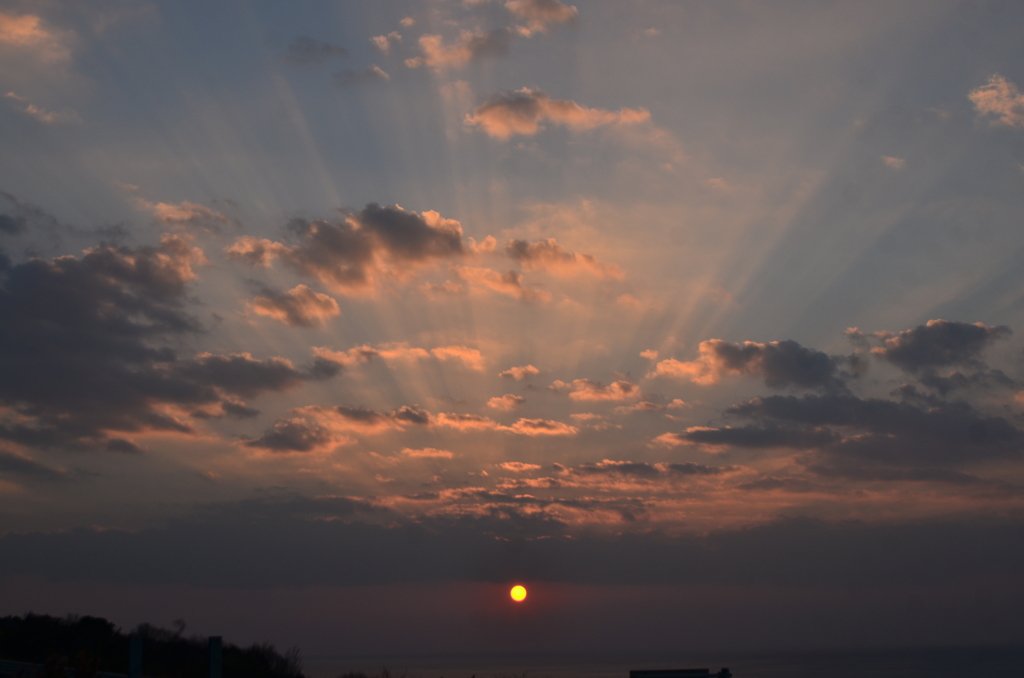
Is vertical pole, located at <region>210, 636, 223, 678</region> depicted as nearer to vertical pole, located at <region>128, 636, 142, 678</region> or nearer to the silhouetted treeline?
vertical pole, located at <region>128, 636, 142, 678</region>

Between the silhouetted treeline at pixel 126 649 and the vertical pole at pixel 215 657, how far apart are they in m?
18.0

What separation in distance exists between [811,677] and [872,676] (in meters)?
18.9

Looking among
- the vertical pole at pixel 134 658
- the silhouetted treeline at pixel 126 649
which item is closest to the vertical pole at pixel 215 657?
the vertical pole at pixel 134 658

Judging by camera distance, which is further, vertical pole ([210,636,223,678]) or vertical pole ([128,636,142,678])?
vertical pole ([128,636,142,678])

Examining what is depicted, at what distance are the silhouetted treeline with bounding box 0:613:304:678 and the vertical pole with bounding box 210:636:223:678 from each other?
18027mm

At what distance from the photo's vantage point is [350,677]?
28.6 m

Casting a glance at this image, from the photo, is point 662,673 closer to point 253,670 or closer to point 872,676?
point 253,670

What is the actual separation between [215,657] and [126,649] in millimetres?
27302

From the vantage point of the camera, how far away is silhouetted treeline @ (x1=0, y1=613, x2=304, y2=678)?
1153 inches

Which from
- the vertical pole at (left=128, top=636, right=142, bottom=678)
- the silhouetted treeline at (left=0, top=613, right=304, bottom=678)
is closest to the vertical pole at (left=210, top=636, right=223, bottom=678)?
the vertical pole at (left=128, top=636, right=142, bottom=678)

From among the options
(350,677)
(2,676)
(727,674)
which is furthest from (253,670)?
(727,674)

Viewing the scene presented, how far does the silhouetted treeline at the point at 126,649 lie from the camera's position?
96.1 ft

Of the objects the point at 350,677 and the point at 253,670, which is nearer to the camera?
the point at 350,677

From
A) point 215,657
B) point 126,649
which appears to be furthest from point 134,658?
point 126,649
